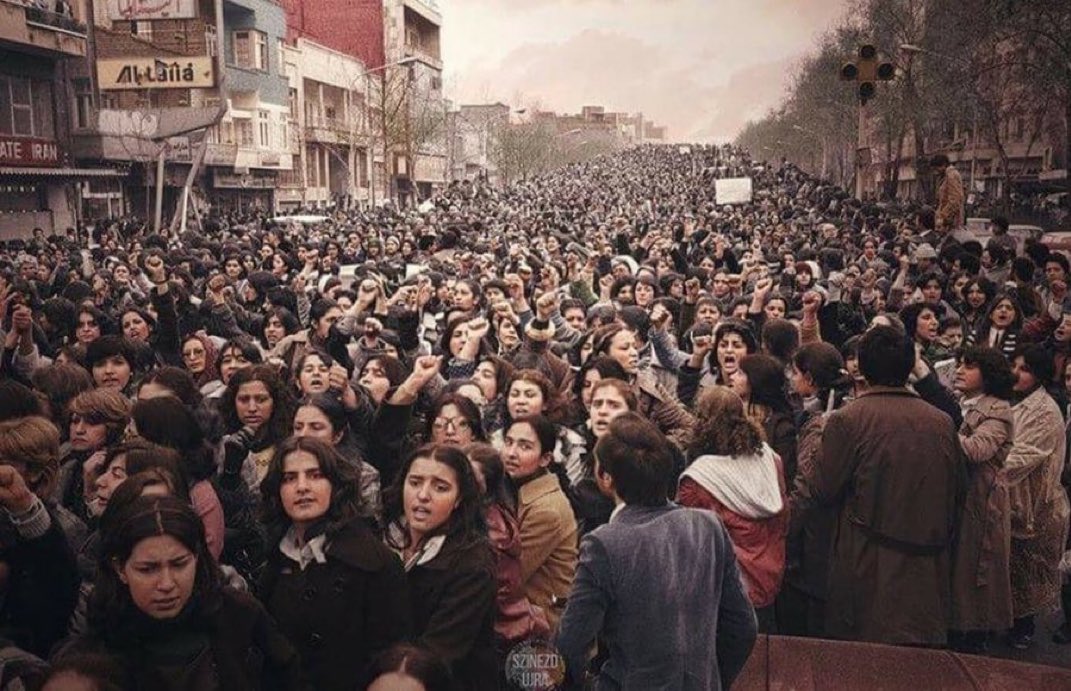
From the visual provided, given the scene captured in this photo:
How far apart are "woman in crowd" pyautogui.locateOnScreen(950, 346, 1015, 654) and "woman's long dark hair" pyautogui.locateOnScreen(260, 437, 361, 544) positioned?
104 inches

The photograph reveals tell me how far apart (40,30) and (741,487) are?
27055 millimetres

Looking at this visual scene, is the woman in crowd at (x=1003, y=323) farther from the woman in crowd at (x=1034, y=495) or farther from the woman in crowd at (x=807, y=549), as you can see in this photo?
the woman in crowd at (x=807, y=549)

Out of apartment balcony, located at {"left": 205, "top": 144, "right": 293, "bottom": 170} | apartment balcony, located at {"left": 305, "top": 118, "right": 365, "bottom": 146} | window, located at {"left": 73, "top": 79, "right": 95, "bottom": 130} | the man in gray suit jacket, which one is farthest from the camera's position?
apartment balcony, located at {"left": 305, "top": 118, "right": 365, "bottom": 146}

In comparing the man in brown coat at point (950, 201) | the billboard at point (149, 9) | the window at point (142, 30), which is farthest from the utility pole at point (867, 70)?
the window at point (142, 30)

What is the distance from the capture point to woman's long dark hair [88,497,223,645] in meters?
2.35

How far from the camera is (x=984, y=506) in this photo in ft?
13.8

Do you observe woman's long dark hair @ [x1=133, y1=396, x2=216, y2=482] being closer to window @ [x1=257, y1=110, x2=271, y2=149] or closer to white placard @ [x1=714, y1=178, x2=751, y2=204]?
white placard @ [x1=714, y1=178, x2=751, y2=204]

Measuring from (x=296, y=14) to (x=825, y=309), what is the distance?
53812mm

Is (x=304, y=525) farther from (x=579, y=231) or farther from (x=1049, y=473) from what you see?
(x=579, y=231)

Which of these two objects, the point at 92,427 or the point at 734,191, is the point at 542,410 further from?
the point at 734,191

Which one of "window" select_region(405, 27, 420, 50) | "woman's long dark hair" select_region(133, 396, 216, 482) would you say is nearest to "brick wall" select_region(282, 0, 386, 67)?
"window" select_region(405, 27, 420, 50)

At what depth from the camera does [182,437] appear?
357cm

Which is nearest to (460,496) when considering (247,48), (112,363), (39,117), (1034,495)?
(112,363)

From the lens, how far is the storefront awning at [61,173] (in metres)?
23.3
